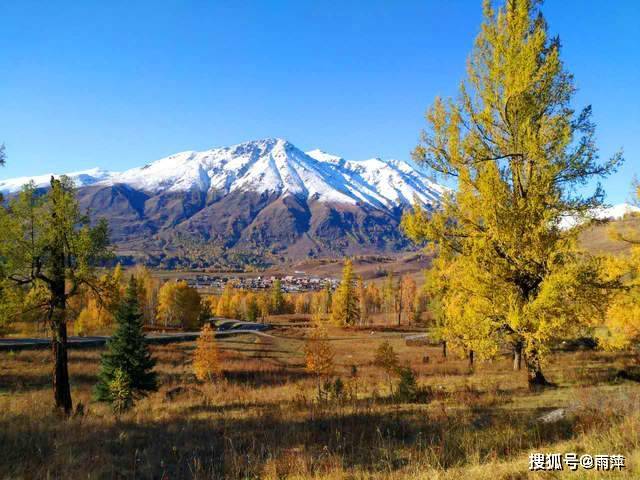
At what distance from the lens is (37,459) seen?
22.3 ft

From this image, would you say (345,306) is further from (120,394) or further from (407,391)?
(407,391)

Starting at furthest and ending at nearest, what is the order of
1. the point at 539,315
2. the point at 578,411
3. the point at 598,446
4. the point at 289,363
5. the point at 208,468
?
1. the point at 289,363
2. the point at 539,315
3. the point at 578,411
4. the point at 208,468
5. the point at 598,446

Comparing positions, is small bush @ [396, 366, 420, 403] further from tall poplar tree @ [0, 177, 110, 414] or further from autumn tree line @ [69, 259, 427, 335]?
autumn tree line @ [69, 259, 427, 335]

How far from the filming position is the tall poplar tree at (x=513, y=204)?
1184cm

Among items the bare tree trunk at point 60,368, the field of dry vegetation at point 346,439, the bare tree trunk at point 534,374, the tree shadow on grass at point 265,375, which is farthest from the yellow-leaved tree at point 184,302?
the bare tree trunk at point 534,374

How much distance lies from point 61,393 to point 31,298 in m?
4.35

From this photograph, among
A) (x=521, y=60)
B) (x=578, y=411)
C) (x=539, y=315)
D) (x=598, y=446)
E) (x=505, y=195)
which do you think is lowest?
(x=578, y=411)

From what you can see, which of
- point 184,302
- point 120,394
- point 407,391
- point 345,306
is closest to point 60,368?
point 120,394

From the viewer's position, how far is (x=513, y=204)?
12.4 metres

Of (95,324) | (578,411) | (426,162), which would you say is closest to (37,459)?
(578,411)

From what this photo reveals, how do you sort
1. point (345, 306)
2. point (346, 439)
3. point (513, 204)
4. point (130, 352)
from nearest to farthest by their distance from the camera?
1. point (346, 439)
2. point (513, 204)
3. point (130, 352)
4. point (345, 306)

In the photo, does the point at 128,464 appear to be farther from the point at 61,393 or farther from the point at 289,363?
the point at 289,363

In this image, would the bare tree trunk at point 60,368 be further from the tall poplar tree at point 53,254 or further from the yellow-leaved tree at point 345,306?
the yellow-leaved tree at point 345,306

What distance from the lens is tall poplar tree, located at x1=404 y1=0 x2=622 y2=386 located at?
11.8 meters
